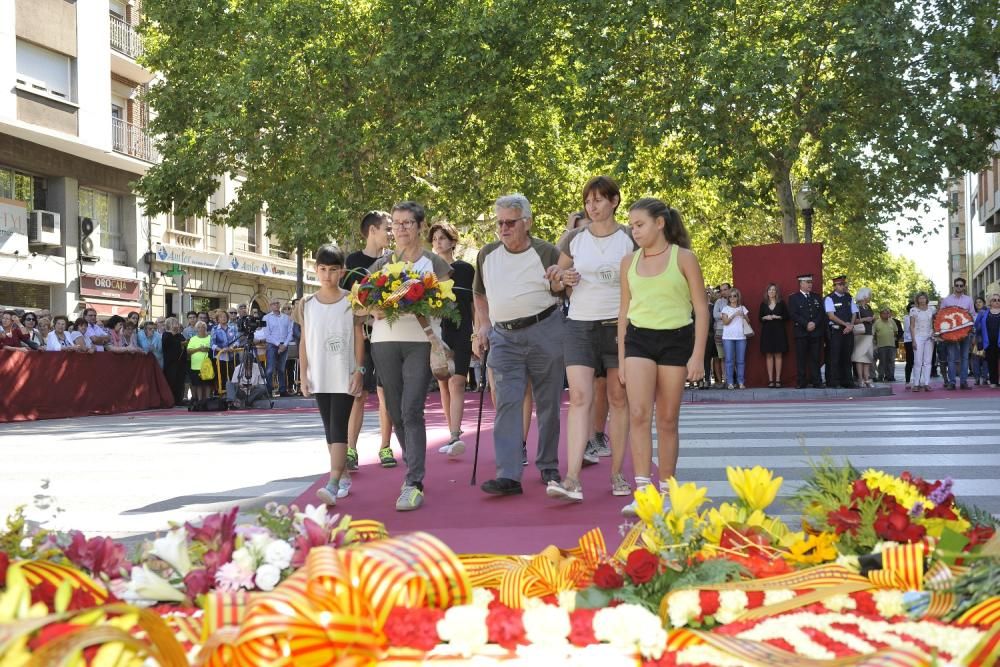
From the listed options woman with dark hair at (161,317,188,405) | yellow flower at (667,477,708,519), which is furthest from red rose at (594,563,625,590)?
woman with dark hair at (161,317,188,405)

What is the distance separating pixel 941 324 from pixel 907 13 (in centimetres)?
784

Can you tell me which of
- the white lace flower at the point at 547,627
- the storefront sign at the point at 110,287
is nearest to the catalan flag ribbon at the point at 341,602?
the white lace flower at the point at 547,627

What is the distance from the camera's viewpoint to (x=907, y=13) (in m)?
24.4

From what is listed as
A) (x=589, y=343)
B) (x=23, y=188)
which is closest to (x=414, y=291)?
(x=589, y=343)

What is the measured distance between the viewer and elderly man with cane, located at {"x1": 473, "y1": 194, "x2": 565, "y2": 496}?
24.6 ft

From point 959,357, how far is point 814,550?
1904 cm

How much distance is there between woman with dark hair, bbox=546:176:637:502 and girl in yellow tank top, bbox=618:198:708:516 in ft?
1.94

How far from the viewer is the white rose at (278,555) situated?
3535mm

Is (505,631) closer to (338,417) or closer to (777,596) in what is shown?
(777,596)

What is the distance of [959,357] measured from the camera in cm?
2112

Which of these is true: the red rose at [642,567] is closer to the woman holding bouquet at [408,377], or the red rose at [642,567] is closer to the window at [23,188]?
the woman holding bouquet at [408,377]

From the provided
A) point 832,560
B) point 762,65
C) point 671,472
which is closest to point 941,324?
point 762,65

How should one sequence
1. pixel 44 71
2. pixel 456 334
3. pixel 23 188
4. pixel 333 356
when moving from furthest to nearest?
pixel 23 188 → pixel 44 71 → pixel 456 334 → pixel 333 356

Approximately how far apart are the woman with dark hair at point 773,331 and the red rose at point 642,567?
1731 cm
